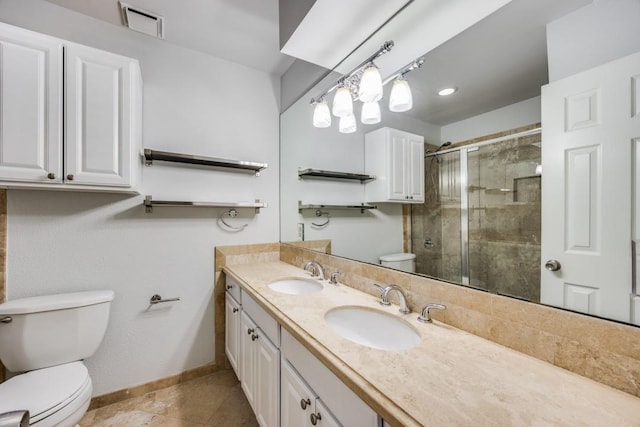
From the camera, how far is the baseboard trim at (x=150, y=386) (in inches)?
66.6

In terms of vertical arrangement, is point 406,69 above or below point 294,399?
above

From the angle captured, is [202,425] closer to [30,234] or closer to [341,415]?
[341,415]

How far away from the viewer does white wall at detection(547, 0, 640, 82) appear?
640 mm

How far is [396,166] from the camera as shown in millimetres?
1391

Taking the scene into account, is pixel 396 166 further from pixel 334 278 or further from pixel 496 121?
pixel 334 278

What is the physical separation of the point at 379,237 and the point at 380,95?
0.77m

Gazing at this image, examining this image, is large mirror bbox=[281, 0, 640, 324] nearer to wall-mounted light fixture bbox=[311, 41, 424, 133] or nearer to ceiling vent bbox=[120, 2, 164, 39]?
wall-mounted light fixture bbox=[311, 41, 424, 133]

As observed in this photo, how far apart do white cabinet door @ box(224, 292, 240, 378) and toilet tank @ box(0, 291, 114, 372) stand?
0.74 metres

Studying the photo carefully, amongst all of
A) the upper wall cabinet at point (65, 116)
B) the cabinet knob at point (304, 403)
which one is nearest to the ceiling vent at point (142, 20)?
the upper wall cabinet at point (65, 116)

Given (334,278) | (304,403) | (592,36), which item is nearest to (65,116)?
(334,278)

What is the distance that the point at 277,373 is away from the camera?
113cm

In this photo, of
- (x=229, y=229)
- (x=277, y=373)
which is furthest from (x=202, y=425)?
(x=229, y=229)

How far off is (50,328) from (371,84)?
2.18 metres

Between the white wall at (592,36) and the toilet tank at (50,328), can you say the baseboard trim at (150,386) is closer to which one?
the toilet tank at (50,328)
